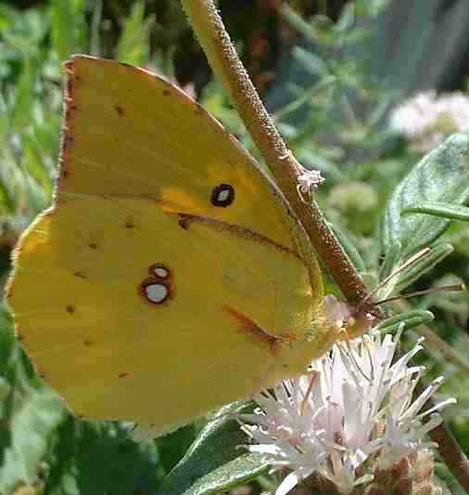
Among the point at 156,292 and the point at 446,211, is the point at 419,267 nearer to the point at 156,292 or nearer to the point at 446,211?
the point at 446,211

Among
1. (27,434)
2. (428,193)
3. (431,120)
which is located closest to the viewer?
(428,193)

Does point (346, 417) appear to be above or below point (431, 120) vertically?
below

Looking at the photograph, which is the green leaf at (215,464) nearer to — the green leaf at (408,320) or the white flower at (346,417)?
the white flower at (346,417)

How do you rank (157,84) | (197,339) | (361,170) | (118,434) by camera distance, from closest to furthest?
1. (157,84)
2. (197,339)
3. (118,434)
4. (361,170)

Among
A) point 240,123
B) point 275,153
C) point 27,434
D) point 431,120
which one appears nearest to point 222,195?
point 275,153

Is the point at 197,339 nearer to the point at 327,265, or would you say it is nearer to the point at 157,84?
the point at 327,265

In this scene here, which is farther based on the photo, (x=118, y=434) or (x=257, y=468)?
(x=118, y=434)

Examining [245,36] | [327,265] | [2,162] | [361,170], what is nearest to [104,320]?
[327,265]
